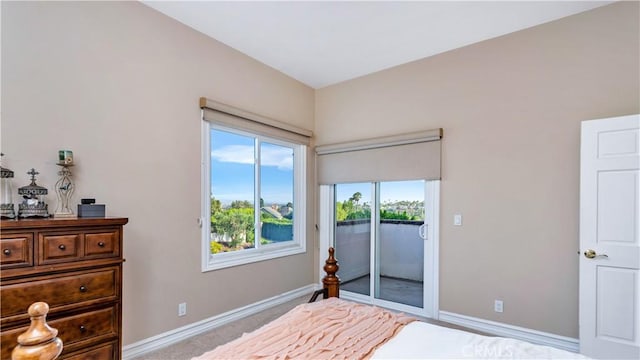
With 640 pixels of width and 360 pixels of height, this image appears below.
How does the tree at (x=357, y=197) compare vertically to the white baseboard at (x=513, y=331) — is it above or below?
above

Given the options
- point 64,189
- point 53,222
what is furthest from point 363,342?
point 64,189

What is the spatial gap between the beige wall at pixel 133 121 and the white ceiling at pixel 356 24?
0.29 m

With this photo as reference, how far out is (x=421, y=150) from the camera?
3.57 meters

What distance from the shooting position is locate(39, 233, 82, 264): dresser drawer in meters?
1.77

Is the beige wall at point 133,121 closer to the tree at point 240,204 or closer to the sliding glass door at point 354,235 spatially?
the tree at point 240,204

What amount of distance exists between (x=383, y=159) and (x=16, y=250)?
328 cm

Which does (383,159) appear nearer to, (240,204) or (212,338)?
(240,204)

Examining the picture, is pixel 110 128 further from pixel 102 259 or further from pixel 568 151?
pixel 568 151

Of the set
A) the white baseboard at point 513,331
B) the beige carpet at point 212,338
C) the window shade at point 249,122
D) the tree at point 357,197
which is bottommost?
the beige carpet at point 212,338

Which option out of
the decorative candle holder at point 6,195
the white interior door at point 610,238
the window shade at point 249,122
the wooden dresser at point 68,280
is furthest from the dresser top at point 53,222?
the white interior door at point 610,238

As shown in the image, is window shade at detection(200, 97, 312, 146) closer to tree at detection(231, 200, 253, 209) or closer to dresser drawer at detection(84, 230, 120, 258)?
tree at detection(231, 200, 253, 209)

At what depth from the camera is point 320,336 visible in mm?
1562

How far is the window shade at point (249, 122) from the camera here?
314cm

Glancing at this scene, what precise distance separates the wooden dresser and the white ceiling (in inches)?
77.0
